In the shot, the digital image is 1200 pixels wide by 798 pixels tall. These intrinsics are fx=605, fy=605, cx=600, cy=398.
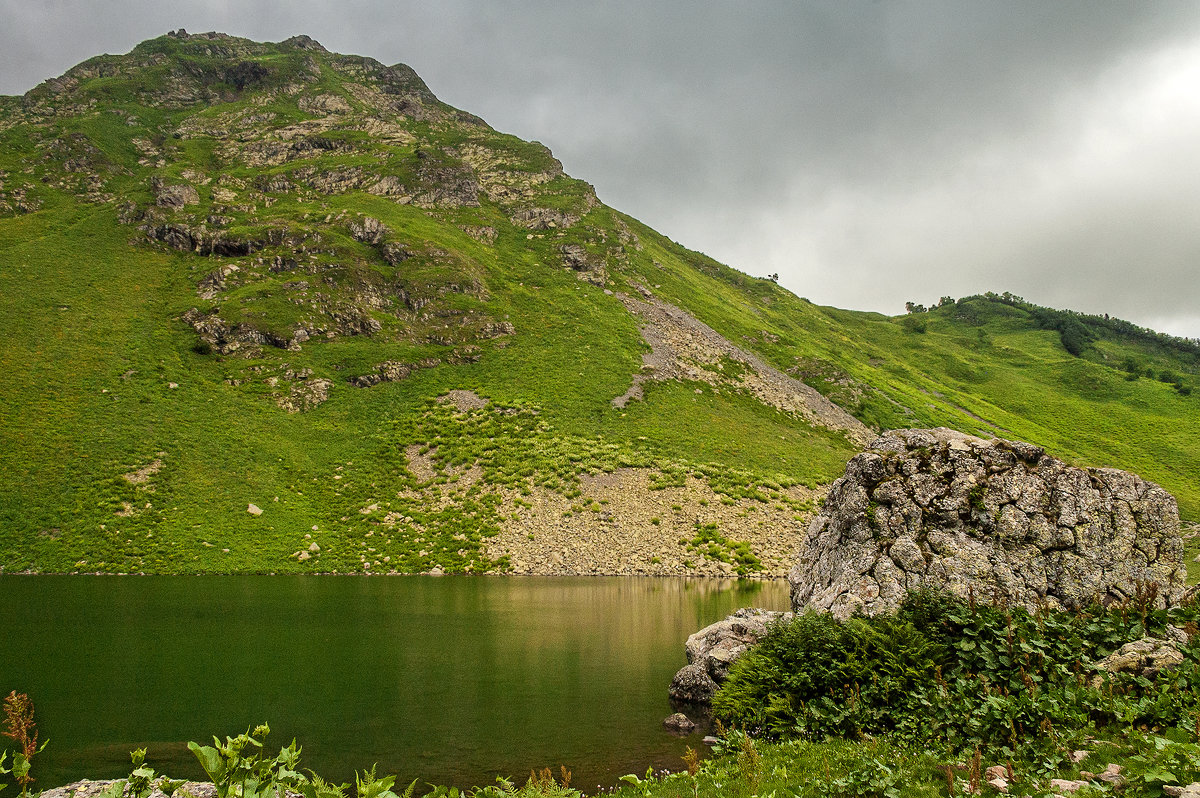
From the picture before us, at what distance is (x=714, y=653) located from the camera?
23469 mm

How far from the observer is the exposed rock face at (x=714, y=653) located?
74.0ft

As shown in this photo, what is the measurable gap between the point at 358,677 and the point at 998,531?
2439 centimetres

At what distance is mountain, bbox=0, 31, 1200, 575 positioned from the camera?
63.1 m

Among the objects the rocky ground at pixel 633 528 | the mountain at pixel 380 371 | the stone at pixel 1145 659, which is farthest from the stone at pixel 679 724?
the mountain at pixel 380 371

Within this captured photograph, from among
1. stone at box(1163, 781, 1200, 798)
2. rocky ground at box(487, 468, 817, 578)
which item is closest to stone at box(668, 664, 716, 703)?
stone at box(1163, 781, 1200, 798)

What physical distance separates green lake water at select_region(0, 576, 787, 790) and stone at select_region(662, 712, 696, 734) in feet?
1.62

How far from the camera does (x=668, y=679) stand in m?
25.0

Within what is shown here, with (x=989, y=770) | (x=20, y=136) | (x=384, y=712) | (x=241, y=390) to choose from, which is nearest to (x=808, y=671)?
(x=989, y=770)

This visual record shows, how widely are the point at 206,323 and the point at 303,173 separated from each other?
6278 centimetres

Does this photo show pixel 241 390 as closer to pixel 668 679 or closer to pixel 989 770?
pixel 668 679

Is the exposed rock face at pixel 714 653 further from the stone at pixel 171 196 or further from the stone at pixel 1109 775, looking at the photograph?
the stone at pixel 171 196

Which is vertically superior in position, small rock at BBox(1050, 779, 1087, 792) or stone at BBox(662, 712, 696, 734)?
small rock at BBox(1050, 779, 1087, 792)

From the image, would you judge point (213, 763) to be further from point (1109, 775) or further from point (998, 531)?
point (998, 531)

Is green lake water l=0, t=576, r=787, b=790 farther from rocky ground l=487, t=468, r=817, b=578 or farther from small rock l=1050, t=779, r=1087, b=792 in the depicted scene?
rocky ground l=487, t=468, r=817, b=578
